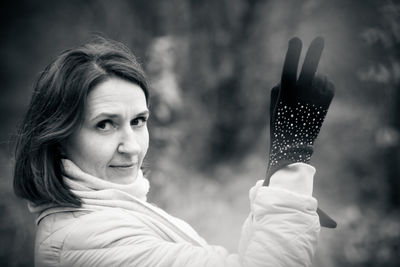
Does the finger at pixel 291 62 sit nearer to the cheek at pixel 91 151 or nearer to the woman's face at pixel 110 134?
the woman's face at pixel 110 134

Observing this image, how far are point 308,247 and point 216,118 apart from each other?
3660mm

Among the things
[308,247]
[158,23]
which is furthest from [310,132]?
[158,23]

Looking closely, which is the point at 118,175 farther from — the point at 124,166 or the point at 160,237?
the point at 160,237

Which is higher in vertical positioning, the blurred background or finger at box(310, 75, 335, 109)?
the blurred background

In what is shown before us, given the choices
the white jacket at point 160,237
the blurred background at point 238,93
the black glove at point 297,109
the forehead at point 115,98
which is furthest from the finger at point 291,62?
the blurred background at point 238,93

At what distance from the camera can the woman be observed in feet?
3.53

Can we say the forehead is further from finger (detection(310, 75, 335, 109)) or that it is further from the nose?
finger (detection(310, 75, 335, 109))

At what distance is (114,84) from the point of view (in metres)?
1.29

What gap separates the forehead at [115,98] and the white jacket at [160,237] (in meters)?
0.25

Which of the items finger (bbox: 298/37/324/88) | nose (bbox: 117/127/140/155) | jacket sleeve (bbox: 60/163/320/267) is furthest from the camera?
nose (bbox: 117/127/140/155)

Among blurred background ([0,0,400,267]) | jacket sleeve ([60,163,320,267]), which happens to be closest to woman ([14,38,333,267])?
jacket sleeve ([60,163,320,267])

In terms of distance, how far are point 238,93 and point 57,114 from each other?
350cm

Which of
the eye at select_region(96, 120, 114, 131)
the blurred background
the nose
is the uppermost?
the blurred background

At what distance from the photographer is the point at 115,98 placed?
126cm
